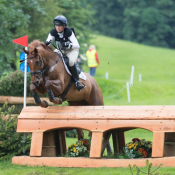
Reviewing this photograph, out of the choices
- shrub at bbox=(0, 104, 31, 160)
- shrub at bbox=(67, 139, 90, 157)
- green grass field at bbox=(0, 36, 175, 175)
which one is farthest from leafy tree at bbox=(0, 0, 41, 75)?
shrub at bbox=(67, 139, 90, 157)

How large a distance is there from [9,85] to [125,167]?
5011mm

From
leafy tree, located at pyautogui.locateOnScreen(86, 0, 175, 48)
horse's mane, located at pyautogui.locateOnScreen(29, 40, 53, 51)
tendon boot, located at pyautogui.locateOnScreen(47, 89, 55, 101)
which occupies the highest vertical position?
leafy tree, located at pyautogui.locateOnScreen(86, 0, 175, 48)

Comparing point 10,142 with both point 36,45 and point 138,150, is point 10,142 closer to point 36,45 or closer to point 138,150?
point 36,45

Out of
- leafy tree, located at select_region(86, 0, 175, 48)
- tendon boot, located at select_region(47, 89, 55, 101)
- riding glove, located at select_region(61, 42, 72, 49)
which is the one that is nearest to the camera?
tendon boot, located at select_region(47, 89, 55, 101)

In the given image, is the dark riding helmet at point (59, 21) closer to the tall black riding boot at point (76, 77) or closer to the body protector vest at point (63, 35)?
the body protector vest at point (63, 35)

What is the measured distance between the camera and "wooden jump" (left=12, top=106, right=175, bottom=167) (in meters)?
5.93

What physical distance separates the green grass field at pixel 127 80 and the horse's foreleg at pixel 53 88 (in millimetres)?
1231

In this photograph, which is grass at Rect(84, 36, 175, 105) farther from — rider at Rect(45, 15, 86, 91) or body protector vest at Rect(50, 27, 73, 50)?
body protector vest at Rect(50, 27, 73, 50)

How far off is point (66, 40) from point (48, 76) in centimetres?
83

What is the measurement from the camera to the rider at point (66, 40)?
6746 mm

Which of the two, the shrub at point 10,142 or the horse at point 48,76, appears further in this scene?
the shrub at point 10,142

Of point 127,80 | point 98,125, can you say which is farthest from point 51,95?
point 127,80

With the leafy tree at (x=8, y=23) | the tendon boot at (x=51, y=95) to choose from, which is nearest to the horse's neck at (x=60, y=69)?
the tendon boot at (x=51, y=95)

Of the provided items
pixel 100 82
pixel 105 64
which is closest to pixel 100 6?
pixel 105 64
